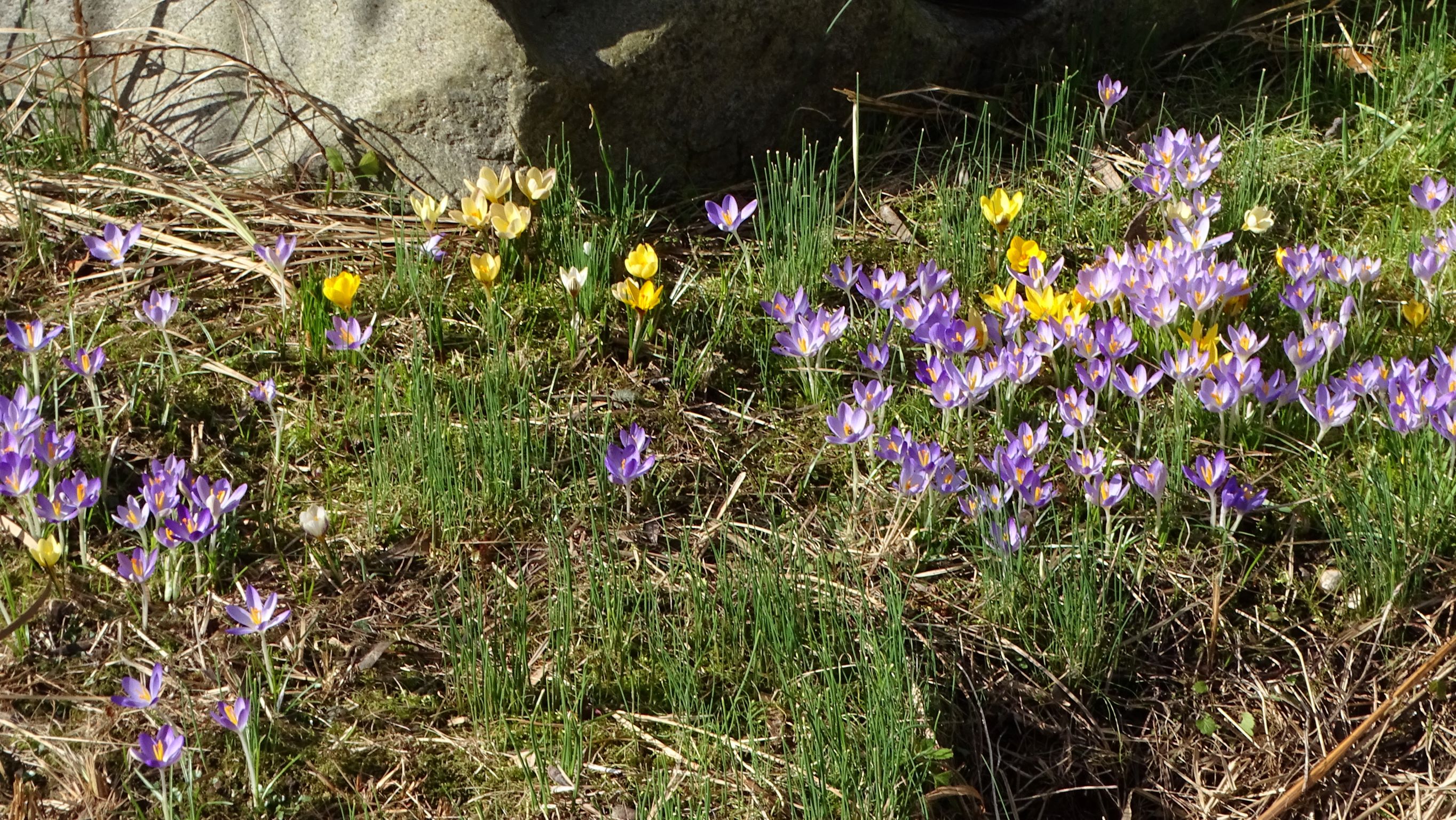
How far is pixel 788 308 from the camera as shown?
276cm

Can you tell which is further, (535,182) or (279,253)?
(535,182)

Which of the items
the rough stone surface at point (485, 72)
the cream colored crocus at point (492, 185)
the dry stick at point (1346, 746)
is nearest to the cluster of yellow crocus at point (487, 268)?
the cream colored crocus at point (492, 185)

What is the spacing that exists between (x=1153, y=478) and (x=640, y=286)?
122 centimetres

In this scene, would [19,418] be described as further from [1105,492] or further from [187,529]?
[1105,492]

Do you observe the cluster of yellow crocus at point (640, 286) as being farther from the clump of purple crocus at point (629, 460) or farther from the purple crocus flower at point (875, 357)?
the purple crocus flower at point (875, 357)

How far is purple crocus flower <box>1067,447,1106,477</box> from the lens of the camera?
8.05 feet

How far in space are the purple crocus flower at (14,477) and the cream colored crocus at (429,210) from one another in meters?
1.10

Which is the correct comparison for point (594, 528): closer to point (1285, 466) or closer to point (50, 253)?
point (1285, 466)

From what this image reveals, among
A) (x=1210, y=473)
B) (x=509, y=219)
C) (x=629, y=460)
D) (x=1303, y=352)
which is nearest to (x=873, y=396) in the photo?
(x=629, y=460)

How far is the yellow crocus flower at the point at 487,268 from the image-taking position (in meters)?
2.90

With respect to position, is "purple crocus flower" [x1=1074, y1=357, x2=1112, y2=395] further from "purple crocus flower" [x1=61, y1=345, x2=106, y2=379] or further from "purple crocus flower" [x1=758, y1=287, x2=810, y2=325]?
"purple crocus flower" [x1=61, y1=345, x2=106, y2=379]

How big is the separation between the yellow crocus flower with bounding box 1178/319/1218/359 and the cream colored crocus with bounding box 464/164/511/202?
1520mm

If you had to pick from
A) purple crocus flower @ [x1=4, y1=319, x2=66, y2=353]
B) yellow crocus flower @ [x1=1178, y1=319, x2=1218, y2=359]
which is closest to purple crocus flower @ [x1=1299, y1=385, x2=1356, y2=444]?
yellow crocus flower @ [x1=1178, y1=319, x2=1218, y2=359]

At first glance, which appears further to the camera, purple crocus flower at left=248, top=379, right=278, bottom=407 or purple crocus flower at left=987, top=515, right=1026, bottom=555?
purple crocus flower at left=248, top=379, right=278, bottom=407
